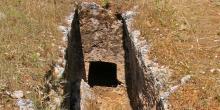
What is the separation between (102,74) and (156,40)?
4523 millimetres

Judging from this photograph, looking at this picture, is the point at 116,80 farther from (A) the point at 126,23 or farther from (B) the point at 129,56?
(A) the point at 126,23

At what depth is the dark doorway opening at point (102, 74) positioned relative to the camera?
14.1m

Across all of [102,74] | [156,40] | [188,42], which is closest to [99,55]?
[102,74]

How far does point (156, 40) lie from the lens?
1012cm

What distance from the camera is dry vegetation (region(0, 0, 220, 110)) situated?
7934 mm

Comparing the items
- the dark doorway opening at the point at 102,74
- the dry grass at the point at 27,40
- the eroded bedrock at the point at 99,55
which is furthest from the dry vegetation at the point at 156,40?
the dark doorway opening at the point at 102,74

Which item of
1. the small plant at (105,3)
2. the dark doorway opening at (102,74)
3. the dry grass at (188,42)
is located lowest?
the dark doorway opening at (102,74)

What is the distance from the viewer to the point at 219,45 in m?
9.88

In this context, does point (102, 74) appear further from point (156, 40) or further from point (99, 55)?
point (156, 40)

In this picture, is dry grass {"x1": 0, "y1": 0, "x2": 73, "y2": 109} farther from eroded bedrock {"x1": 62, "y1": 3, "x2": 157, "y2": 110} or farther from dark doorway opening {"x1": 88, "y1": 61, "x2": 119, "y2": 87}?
dark doorway opening {"x1": 88, "y1": 61, "x2": 119, "y2": 87}

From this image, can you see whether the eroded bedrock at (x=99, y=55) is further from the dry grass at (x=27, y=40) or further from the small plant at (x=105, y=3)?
the dry grass at (x=27, y=40)

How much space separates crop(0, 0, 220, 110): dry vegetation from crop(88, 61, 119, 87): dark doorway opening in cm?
218

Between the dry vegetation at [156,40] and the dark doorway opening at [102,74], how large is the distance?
218 centimetres

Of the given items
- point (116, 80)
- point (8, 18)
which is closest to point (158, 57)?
point (8, 18)
